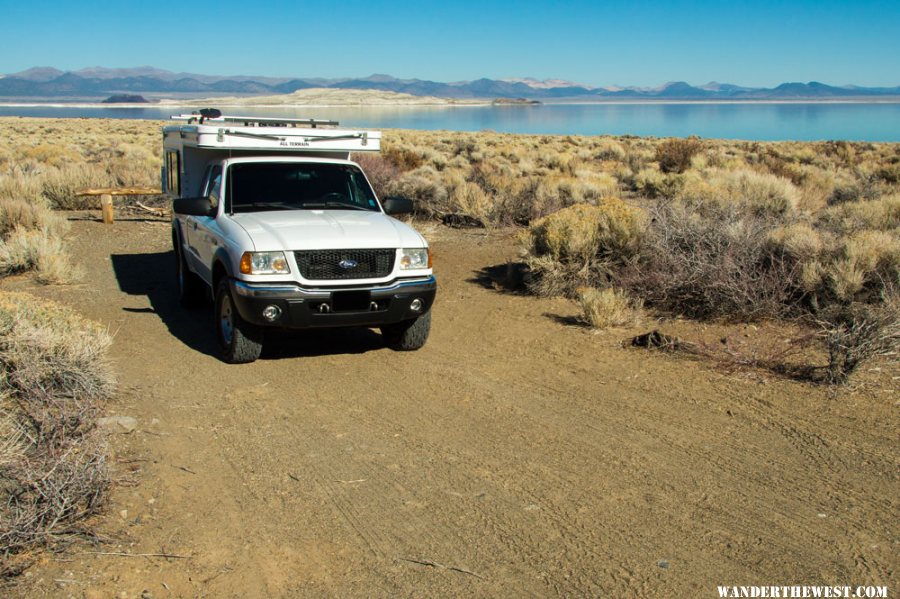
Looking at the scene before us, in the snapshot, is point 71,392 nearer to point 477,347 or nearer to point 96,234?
point 477,347

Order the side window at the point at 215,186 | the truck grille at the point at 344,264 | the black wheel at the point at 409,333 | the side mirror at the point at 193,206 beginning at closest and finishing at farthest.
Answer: the truck grille at the point at 344,264 → the black wheel at the point at 409,333 → the side mirror at the point at 193,206 → the side window at the point at 215,186

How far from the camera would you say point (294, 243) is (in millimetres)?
6496

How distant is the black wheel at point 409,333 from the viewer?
23.8 ft

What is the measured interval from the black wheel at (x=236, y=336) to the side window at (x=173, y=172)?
3350 mm

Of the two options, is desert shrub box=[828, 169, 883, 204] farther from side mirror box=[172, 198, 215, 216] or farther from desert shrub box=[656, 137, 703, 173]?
side mirror box=[172, 198, 215, 216]

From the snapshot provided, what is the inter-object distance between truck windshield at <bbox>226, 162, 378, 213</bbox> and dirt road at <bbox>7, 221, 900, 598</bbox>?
1.41 metres

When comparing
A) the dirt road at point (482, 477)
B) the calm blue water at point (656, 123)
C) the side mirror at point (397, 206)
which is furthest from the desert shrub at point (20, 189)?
the calm blue water at point (656, 123)

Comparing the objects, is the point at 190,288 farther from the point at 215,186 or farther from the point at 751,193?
the point at 751,193

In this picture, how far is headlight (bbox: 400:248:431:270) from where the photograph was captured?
22.6 ft

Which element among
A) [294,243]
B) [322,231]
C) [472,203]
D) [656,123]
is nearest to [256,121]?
[322,231]

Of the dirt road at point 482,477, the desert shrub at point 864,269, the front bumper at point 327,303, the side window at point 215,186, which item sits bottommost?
the dirt road at point 482,477

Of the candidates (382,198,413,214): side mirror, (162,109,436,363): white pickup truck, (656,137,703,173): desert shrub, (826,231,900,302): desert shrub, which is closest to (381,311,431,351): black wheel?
(162,109,436,363): white pickup truck

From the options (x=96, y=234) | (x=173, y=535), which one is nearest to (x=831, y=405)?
(x=173, y=535)

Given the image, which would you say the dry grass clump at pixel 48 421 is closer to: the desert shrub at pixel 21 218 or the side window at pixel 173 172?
the side window at pixel 173 172
